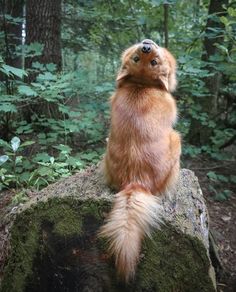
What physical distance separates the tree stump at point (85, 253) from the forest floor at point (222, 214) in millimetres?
935

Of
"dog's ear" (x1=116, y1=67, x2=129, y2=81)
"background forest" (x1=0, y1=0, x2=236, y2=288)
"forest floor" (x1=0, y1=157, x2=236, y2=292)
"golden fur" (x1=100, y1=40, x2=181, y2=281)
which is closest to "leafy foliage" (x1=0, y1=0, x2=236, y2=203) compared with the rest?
"background forest" (x1=0, y1=0, x2=236, y2=288)

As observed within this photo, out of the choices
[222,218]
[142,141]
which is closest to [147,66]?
[142,141]

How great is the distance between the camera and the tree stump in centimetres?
266

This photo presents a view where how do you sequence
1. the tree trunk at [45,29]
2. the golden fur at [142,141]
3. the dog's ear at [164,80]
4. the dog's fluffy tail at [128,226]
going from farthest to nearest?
the tree trunk at [45,29] → the dog's ear at [164,80] → the golden fur at [142,141] → the dog's fluffy tail at [128,226]

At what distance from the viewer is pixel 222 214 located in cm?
575

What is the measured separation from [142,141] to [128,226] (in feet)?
2.00

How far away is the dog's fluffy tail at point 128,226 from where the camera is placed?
97.7 inches

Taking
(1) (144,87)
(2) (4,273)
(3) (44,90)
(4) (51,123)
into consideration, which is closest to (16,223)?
(2) (4,273)

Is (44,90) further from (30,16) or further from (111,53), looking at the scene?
(111,53)

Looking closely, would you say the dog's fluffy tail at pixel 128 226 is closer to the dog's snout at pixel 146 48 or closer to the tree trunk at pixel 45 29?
the dog's snout at pixel 146 48

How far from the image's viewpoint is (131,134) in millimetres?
2850

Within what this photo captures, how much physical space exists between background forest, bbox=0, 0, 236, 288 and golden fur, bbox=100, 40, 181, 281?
1206mm

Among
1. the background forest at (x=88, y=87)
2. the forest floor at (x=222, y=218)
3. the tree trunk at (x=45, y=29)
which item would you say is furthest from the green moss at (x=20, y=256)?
the tree trunk at (x=45, y=29)

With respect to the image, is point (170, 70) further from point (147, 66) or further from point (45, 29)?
point (45, 29)
